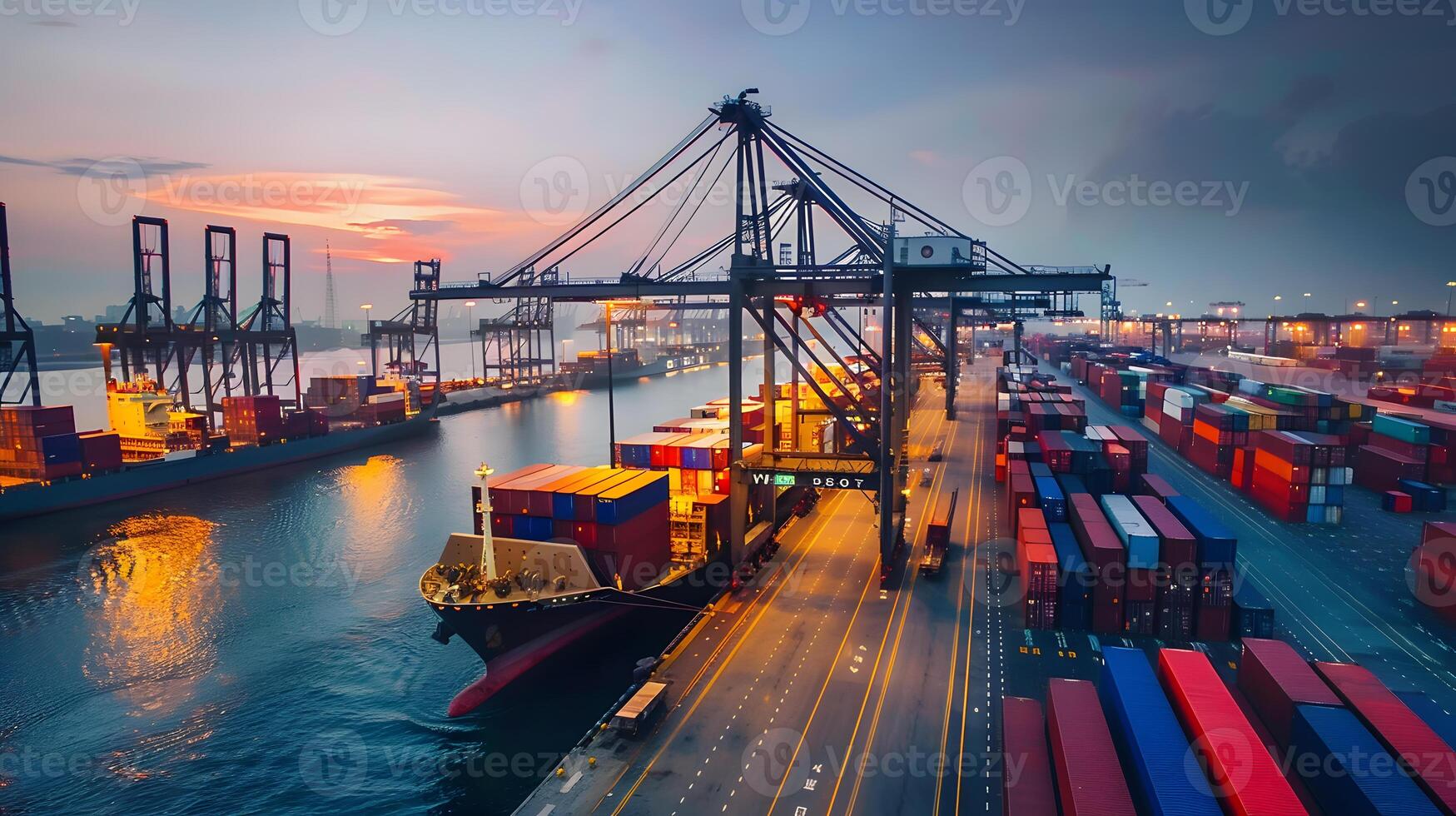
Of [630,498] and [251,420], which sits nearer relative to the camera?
[630,498]

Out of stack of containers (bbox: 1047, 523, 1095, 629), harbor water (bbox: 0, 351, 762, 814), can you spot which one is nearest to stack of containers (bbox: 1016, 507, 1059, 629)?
stack of containers (bbox: 1047, 523, 1095, 629)

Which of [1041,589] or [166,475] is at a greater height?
[1041,589]

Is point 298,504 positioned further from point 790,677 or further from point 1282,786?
point 1282,786

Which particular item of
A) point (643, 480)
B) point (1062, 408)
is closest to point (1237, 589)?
point (643, 480)

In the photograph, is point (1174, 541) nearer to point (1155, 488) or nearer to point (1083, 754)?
point (1155, 488)

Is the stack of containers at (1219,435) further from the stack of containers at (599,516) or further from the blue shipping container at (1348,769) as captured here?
the stack of containers at (599,516)

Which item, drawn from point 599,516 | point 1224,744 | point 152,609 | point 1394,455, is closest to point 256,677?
point 152,609
